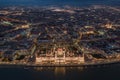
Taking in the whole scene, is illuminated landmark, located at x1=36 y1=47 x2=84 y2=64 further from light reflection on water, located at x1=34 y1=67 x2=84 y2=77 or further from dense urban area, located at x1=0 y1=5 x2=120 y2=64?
light reflection on water, located at x1=34 y1=67 x2=84 y2=77

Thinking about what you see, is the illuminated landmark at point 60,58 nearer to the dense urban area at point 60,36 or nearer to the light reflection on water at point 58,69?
the dense urban area at point 60,36

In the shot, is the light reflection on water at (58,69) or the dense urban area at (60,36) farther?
the dense urban area at (60,36)

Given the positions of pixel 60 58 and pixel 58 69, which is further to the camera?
pixel 60 58

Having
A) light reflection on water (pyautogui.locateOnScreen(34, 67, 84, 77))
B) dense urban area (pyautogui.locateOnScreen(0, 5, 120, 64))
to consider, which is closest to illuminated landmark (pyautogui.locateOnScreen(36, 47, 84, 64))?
dense urban area (pyautogui.locateOnScreen(0, 5, 120, 64))

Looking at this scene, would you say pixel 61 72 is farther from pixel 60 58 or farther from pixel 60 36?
pixel 60 36

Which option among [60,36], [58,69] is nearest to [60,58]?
[58,69]

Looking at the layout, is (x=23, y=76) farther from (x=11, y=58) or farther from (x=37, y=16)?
(x=37, y=16)

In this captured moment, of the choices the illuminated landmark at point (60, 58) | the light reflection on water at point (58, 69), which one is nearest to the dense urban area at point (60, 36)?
the illuminated landmark at point (60, 58)
